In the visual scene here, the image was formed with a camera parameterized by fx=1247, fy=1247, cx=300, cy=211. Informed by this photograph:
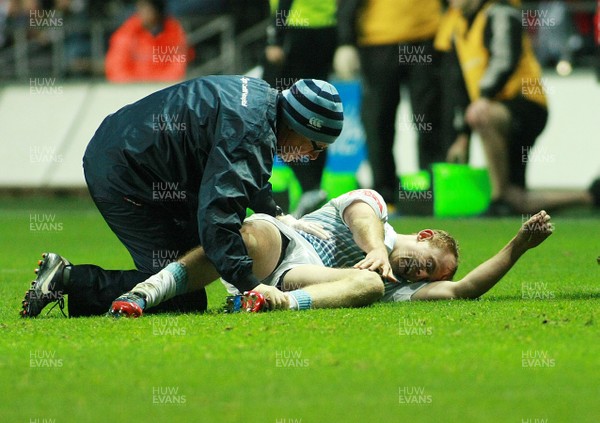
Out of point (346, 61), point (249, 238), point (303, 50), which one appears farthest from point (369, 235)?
point (346, 61)

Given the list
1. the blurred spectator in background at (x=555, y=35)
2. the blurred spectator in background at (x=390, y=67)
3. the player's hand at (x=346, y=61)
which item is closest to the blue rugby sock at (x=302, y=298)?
the blurred spectator in background at (x=390, y=67)

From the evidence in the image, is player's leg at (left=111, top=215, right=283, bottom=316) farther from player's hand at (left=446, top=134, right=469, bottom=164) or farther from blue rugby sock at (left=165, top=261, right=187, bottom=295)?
player's hand at (left=446, top=134, right=469, bottom=164)

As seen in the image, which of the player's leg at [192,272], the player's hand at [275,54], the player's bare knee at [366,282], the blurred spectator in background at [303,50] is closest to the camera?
the player's leg at [192,272]

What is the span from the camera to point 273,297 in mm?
7008

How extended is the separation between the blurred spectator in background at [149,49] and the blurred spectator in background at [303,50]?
Answer: 3710mm

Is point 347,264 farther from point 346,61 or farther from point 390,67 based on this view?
point 346,61

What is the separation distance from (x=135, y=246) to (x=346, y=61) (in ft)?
32.2

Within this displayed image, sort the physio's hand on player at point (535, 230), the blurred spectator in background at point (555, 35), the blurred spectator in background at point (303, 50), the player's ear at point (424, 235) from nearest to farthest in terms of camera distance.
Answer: the physio's hand on player at point (535, 230) → the player's ear at point (424, 235) → the blurred spectator in background at point (303, 50) → the blurred spectator in background at point (555, 35)

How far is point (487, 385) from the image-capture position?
5156 mm

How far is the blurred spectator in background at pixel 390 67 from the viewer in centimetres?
1633

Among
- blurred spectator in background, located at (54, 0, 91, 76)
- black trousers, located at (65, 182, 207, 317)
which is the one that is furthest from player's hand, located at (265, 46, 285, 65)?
black trousers, located at (65, 182, 207, 317)

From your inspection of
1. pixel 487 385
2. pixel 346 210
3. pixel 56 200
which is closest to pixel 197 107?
pixel 346 210

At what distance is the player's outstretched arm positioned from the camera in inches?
282

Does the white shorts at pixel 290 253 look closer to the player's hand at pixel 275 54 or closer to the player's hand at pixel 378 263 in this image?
the player's hand at pixel 378 263
